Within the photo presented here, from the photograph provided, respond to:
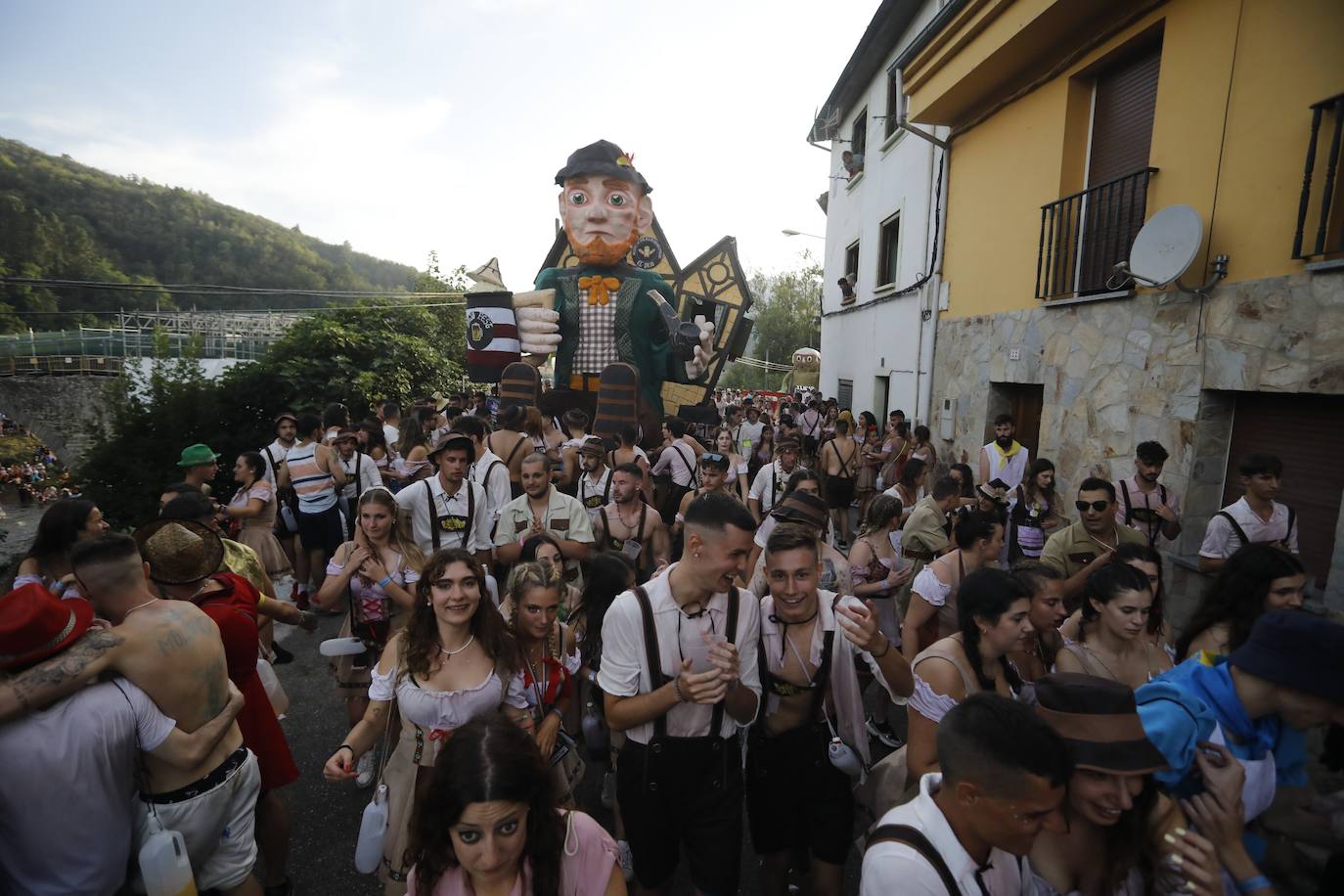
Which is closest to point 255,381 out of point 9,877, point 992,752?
point 9,877

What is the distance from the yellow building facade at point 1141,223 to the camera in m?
4.38

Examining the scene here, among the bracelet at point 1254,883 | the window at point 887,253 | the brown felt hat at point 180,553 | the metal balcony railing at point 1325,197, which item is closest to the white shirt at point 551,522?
the brown felt hat at point 180,553

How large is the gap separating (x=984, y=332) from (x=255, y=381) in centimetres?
1126

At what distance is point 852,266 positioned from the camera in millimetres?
14469

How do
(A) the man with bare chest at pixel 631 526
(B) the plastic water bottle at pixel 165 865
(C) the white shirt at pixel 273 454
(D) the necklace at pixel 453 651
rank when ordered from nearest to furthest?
(B) the plastic water bottle at pixel 165 865 → (D) the necklace at pixel 453 651 → (A) the man with bare chest at pixel 631 526 → (C) the white shirt at pixel 273 454

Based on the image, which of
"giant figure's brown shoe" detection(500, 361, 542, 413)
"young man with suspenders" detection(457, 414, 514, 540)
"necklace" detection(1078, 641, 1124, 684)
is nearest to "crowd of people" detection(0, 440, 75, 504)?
"giant figure's brown shoe" detection(500, 361, 542, 413)

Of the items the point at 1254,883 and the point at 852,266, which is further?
the point at 852,266

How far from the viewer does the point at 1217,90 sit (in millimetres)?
4988

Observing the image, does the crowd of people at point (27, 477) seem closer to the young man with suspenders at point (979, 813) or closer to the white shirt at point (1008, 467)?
the white shirt at point (1008, 467)

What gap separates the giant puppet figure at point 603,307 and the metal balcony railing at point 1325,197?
6672 mm

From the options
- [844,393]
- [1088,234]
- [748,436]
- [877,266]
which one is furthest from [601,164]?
[844,393]

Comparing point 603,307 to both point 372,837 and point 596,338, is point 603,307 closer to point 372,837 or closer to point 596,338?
point 596,338

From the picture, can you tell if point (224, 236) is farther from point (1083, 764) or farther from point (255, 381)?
point (1083, 764)

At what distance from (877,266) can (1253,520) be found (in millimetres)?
9322
